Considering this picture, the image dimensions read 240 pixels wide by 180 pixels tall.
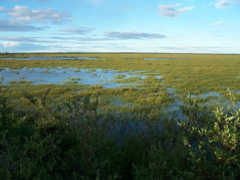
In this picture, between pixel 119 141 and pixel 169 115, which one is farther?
pixel 169 115

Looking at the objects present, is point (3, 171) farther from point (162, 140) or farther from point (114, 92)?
point (114, 92)

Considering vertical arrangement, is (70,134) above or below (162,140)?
above

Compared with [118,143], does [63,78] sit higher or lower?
higher

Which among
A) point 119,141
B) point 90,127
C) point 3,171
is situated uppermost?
point 90,127

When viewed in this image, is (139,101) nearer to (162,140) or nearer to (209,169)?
(162,140)

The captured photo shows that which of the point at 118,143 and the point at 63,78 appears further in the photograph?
the point at 63,78

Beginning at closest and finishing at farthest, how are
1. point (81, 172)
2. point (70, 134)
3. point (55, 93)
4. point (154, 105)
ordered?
point (81, 172)
point (70, 134)
point (154, 105)
point (55, 93)

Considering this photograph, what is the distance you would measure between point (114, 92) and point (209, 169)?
13.0 m

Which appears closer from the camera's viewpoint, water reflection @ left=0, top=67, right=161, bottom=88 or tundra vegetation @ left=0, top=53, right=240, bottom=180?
tundra vegetation @ left=0, top=53, right=240, bottom=180

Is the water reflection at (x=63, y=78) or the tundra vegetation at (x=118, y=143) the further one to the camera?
the water reflection at (x=63, y=78)

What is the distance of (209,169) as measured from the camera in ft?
12.3

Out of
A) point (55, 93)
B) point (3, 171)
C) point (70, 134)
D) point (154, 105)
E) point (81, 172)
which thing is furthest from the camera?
point (55, 93)

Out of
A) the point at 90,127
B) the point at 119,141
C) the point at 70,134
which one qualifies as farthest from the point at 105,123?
the point at 90,127

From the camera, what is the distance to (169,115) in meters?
10.4
